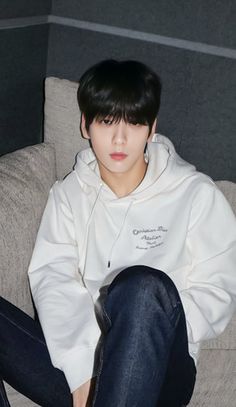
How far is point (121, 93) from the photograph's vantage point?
1.31m

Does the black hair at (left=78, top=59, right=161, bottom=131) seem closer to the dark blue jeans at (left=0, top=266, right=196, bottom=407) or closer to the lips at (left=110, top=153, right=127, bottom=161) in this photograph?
the lips at (left=110, top=153, right=127, bottom=161)

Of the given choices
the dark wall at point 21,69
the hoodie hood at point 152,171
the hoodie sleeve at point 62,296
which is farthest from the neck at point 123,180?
the dark wall at point 21,69

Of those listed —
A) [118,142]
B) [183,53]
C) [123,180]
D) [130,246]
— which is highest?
[183,53]

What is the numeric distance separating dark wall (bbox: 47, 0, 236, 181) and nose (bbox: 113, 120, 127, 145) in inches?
20.6

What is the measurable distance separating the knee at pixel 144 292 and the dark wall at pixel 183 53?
2.69ft

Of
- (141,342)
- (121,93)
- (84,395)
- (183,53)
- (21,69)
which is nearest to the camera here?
(141,342)

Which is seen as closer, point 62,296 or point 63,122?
point 62,296

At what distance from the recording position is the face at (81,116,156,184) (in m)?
1.32

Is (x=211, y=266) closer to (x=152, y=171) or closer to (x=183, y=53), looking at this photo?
(x=152, y=171)

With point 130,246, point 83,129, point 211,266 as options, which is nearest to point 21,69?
point 83,129

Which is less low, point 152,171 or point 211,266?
point 152,171

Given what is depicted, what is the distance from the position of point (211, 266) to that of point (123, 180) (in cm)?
32

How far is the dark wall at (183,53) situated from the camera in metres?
1.69

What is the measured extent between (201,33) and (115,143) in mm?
607
